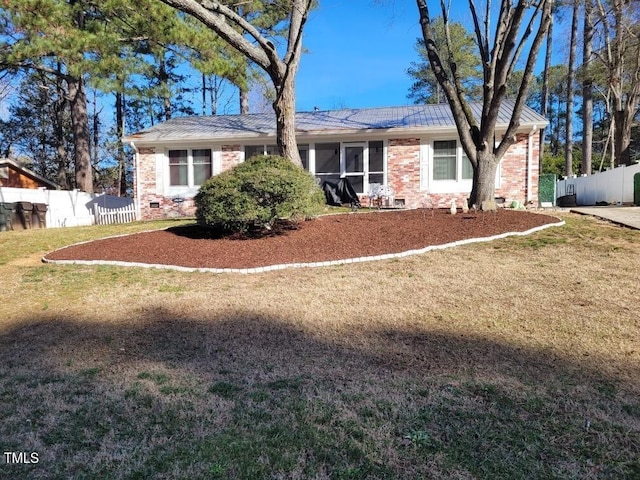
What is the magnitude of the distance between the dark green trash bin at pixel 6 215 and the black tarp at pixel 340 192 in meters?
9.47

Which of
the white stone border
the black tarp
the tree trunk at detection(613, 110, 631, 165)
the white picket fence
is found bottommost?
the white stone border

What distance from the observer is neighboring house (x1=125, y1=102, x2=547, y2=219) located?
43.3 ft

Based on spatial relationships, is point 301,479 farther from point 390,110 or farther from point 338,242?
point 390,110

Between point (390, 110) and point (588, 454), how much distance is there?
1596cm

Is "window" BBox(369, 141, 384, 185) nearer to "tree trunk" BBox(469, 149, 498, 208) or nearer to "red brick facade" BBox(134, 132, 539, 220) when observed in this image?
"red brick facade" BBox(134, 132, 539, 220)

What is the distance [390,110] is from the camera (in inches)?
658

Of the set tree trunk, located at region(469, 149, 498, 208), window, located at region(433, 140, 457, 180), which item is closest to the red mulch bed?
tree trunk, located at region(469, 149, 498, 208)

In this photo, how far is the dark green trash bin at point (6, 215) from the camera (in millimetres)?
12688

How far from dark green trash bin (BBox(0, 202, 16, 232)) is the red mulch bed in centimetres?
738

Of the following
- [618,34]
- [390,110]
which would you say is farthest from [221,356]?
[618,34]

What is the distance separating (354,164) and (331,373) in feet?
39.4

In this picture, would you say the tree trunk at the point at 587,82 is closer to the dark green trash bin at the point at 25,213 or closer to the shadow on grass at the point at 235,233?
the shadow on grass at the point at 235,233

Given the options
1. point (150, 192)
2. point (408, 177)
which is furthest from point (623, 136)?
point (150, 192)

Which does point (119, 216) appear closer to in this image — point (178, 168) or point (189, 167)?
point (178, 168)
